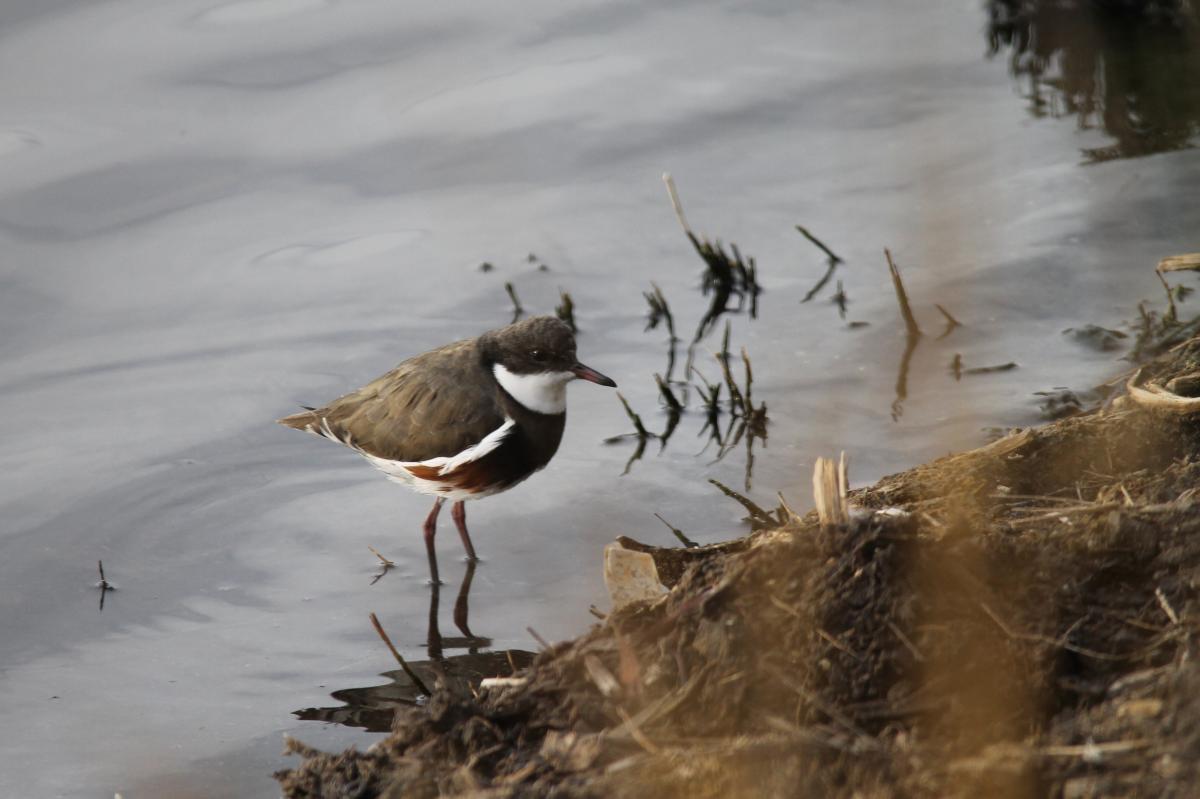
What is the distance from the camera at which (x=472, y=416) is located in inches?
258

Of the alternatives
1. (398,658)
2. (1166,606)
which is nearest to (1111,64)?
(1166,606)

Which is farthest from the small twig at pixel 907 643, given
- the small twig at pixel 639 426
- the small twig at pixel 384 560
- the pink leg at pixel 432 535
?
the small twig at pixel 639 426

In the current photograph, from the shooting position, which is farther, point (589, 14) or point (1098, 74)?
point (589, 14)

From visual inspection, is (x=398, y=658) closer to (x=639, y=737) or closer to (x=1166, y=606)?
(x=639, y=737)

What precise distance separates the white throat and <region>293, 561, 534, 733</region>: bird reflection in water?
38.8 inches

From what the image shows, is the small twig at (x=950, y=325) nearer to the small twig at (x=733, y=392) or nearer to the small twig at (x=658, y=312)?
the small twig at (x=733, y=392)

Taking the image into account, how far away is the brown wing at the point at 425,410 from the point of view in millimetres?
6547

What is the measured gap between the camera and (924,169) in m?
3.70

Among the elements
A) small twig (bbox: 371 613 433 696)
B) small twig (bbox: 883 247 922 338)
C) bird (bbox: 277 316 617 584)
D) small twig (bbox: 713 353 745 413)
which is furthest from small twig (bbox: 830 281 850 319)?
small twig (bbox: 371 613 433 696)

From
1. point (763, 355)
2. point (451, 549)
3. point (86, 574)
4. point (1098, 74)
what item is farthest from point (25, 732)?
point (1098, 74)

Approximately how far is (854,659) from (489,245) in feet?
20.2

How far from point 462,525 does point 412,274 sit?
2.88 m

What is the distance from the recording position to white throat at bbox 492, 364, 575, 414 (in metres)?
6.61

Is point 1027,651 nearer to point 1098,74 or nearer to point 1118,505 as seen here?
point 1118,505
